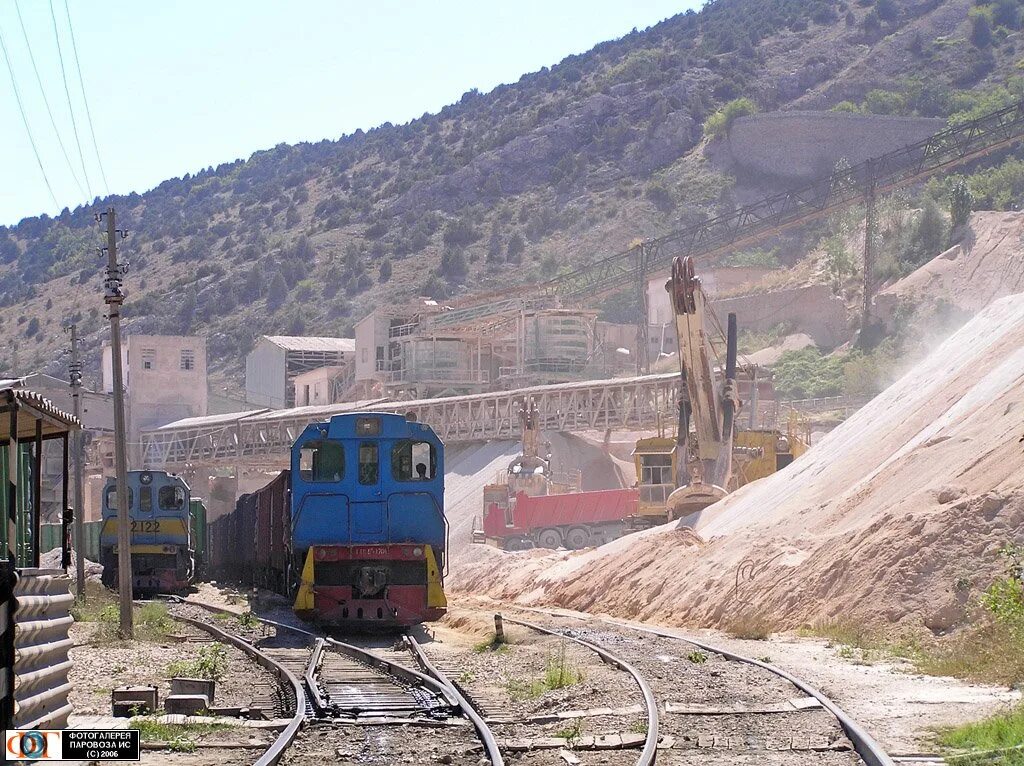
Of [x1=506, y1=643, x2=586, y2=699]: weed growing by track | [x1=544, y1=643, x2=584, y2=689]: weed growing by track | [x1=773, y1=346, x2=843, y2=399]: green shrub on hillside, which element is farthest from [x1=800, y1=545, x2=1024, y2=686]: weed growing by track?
[x1=773, y1=346, x2=843, y2=399]: green shrub on hillside

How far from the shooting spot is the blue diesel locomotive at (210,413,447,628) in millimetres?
21531

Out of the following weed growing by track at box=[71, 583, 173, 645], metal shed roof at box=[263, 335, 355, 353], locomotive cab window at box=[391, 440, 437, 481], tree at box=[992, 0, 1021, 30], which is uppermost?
tree at box=[992, 0, 1021, 30]

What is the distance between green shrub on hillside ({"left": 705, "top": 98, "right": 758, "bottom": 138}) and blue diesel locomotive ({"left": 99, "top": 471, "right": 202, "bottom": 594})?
5176 inches

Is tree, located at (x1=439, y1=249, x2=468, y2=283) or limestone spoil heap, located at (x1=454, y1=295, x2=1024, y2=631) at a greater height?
tree, located at (x1=439, y1=249, x2=468, y2=283)

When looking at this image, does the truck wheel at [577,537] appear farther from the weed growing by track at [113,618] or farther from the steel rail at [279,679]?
the steel rail at [279,679]

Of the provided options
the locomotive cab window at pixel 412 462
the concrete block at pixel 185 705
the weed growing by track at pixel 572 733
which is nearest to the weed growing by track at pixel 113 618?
the locomotive cab window at pixel 412 462

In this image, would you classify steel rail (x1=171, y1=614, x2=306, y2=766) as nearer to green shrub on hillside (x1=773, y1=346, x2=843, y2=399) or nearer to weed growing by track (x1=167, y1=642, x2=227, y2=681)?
weed growing by track (x1=167, y1=642, x2=227, y2=681)

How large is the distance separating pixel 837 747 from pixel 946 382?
23.0m

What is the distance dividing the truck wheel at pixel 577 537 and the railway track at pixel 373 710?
96.2ft

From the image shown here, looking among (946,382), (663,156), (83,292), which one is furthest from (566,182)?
(946,382)

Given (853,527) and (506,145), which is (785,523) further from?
(506,145)

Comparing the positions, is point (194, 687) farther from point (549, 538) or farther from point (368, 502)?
point (549, 538)

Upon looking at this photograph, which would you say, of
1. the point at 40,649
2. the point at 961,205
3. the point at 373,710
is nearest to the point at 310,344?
the point at 961,205

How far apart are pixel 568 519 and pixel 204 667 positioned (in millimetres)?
33114
